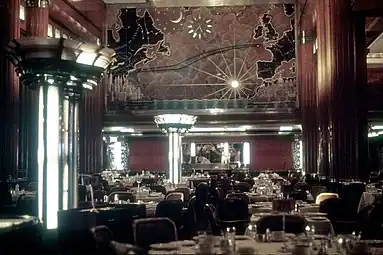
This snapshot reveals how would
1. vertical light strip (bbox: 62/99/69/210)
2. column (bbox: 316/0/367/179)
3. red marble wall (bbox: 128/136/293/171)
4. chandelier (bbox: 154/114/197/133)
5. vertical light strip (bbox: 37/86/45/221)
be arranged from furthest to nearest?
red marble wall (bbox: 128/136/293/171) < chandelier (bbox: 154/114/197/133) < column (bbox: 316/0/367/179) < vertical light strip (bbox: 62/99/69/210) < vertical light strip (bbox: 37/86/45/221)

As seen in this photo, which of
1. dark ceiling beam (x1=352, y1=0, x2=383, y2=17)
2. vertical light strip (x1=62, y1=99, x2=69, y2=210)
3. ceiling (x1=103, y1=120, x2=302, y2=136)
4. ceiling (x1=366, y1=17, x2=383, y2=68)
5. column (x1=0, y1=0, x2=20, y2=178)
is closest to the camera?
vertical light strip (x1=62, y1=99, x2=69, y2=210)

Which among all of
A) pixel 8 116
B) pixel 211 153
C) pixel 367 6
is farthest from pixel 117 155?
pixel 367 6

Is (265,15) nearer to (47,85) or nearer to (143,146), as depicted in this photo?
(143,146)

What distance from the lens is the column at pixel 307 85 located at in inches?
824

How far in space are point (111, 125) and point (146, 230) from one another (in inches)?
718

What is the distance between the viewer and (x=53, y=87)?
20.2 feet

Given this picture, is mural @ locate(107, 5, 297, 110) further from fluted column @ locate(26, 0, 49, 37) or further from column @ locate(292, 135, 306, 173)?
fluted column @ locate(26, 0, 49, 37)

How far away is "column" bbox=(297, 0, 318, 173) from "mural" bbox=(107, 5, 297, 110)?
22.4 inches

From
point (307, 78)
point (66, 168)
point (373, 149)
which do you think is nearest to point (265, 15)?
point (307, 78)

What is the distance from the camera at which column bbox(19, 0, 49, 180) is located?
46.8 ft

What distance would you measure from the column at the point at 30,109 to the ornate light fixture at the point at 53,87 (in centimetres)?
680

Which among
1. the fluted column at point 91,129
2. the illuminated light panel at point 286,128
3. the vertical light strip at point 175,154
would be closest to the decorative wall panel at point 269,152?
the illuminated light panel at point 286,128

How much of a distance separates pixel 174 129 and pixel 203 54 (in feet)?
27.8

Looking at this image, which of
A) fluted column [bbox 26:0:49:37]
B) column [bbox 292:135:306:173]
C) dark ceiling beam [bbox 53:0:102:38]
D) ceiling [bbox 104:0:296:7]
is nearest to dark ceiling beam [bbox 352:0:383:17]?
fluted column [bbox 26:0:49:37]
